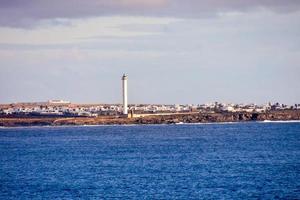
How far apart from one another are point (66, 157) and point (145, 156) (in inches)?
323

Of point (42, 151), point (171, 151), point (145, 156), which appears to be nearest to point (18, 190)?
point (145, 156)

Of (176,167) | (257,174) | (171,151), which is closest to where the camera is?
(257,174)

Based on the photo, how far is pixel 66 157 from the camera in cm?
8181

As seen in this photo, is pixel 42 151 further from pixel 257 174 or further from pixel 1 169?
pixel 257 174

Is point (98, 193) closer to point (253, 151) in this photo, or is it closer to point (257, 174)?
→ point (257, 174)

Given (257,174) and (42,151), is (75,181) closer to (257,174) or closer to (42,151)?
(257,174)

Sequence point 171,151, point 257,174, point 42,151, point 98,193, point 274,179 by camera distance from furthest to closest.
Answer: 1. point 42,151
2. point 171,151
3. point 257,174
4. point 274,179
5. point 98,193

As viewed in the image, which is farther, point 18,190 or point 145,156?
point 145,156

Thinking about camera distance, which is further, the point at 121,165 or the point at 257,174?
the point at 121,165

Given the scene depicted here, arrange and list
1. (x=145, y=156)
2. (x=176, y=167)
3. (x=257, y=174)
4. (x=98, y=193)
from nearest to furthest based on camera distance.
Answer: (x=98, y=193) → (x=257, y=174) → (x=176, y=167) → (x=145, y=156)

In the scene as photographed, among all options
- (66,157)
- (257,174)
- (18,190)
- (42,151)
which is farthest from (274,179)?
(42,151)

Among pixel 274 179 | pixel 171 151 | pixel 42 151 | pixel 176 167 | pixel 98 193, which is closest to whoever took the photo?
pixel 98 193

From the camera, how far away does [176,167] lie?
65500 mm

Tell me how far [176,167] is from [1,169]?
15.0 metres
